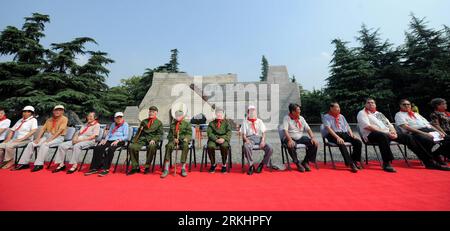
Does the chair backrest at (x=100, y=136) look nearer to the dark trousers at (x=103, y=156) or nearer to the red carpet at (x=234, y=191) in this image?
the dark trousers at (x=103, y=156)

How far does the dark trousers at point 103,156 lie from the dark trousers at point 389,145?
17.9ft

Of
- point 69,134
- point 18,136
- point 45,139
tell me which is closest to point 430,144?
point 69,134

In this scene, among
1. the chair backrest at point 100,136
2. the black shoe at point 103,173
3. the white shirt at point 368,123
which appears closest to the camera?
the black shoe at point 103,173

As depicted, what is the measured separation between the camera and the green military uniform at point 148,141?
4.20 m

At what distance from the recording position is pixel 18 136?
191 inches

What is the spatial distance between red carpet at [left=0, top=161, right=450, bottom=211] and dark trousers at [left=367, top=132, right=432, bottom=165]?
0.29 meters

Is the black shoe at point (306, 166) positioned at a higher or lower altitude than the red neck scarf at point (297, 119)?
lower

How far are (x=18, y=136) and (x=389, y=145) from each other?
837cm

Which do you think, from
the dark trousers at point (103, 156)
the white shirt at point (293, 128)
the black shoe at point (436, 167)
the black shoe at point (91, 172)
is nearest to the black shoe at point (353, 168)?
the white shirt at point (293, 128)

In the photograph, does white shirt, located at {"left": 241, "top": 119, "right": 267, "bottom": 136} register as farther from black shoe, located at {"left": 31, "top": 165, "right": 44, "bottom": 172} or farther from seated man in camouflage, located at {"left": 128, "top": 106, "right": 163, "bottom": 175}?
black shoe, located at {"left": 31, "top": 165, "right": 44, "bottom": 172}

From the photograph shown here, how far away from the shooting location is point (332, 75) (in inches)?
782

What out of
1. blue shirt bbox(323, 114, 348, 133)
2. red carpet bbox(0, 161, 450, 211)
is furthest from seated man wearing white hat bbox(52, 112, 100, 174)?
blue shirt bbox(323, 114, 348, 133)
